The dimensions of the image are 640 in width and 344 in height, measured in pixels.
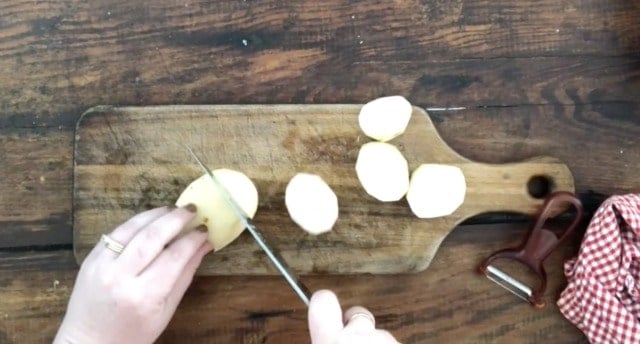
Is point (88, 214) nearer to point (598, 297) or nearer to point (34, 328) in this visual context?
point (34, 328)

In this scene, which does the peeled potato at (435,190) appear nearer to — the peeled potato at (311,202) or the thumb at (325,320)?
the peeled potato at (311,202)

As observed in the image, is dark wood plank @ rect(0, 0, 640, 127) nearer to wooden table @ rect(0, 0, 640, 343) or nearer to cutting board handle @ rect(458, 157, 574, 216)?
wooden table @ rect(0, 0, 640, 343)

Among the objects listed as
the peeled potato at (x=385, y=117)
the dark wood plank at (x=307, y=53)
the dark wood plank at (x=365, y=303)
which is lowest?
the dark wood plank at (x=365, y=303)

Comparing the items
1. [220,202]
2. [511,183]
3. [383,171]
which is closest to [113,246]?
[220,202]

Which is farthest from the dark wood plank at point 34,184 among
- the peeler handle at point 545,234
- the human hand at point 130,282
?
the peeler handle at point 545,234

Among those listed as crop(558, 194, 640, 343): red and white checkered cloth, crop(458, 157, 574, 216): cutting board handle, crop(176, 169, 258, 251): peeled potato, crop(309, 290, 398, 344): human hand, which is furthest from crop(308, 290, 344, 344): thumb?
crop(558, 194, 640, 343): red and white checkered cloth

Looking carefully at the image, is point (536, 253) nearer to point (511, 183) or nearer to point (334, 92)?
point (511, 183)

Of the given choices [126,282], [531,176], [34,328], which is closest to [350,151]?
[531,176]
